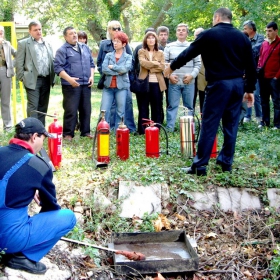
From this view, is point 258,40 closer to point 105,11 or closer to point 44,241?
point 44,241

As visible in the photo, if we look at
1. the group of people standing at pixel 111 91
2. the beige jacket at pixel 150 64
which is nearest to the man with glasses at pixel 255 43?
the group of people standing at pixel 111 91

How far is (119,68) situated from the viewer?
281 inches

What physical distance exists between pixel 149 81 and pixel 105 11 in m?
16.5

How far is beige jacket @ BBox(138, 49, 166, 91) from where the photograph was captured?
7371 millimetres

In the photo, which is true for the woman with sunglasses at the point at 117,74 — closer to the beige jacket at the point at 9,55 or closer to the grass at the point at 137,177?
the grass at the point at 137,177

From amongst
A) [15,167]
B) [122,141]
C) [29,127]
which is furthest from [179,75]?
[15,167]

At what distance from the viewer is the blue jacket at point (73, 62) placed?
7.06 m

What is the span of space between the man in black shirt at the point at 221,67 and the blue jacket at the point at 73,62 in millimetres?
2433

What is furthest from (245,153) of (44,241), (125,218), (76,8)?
(76,8)

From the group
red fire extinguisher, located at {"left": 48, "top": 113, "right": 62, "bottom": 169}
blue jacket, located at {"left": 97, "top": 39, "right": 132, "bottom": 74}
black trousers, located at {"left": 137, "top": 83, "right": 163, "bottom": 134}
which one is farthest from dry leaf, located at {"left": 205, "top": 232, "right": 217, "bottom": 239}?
blue jacket, located at {"left": 97, "top": 39, "right": 132, "bottom": 74}

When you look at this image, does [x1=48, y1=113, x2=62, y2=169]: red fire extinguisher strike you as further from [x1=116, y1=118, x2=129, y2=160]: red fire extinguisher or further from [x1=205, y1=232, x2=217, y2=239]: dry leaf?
A: [x1=205, y1=232, x2=217, y2=239]: dry leaf

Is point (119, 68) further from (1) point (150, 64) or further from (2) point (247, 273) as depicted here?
(2) point (247, 273)

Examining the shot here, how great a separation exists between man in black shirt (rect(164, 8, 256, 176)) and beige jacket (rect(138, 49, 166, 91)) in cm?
205

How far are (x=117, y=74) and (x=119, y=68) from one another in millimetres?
123
